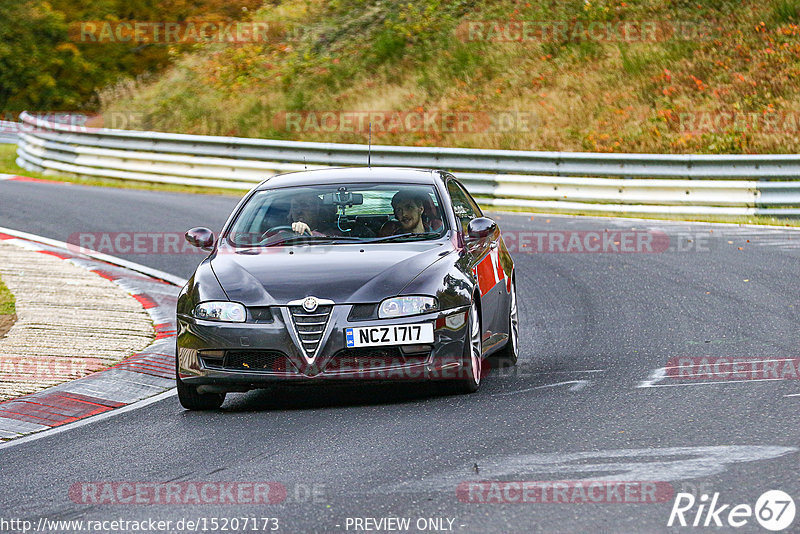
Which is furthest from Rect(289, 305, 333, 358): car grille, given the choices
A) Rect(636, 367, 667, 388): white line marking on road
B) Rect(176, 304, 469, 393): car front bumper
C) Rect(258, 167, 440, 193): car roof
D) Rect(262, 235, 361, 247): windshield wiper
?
Rect(636, 367, 667, 388): white line marking on road

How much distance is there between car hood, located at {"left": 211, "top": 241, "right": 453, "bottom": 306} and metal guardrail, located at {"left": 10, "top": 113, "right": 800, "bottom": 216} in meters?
11.6

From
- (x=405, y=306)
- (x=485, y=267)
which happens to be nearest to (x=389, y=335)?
(x=405, y=306)

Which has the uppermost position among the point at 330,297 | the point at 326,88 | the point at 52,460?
the point at 326,88

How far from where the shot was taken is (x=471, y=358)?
7.77 meters

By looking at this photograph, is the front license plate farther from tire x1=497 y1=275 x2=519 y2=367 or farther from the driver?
tire x1=497 y1=275 x2=519 y2=367

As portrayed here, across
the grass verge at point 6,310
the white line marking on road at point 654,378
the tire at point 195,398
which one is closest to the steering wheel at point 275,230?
the tire at point 195,398

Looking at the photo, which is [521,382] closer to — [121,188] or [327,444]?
[327,444]

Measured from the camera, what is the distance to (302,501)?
215 inches

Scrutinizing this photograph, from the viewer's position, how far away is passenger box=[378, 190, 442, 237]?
28.4ft

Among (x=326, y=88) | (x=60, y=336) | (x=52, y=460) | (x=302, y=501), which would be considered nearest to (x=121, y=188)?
(x=326, y=88)

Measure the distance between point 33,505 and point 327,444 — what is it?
5.40 feet

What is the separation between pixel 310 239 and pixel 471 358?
157cm

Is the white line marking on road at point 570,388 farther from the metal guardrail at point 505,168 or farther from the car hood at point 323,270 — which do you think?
the metal guardrail at point 505,168

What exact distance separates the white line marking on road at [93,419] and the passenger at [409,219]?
1.93 meters
